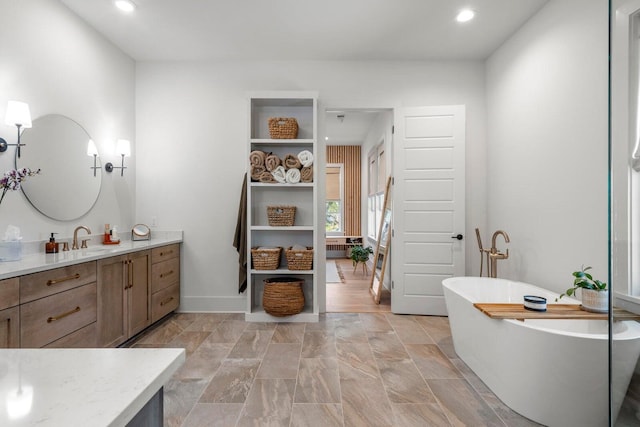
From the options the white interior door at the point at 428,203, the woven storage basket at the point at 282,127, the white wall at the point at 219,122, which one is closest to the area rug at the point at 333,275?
the white interior door at the point at 428,203

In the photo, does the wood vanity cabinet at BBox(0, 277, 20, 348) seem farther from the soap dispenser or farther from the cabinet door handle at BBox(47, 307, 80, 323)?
the soap dispenser

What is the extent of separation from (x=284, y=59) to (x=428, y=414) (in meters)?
3.64

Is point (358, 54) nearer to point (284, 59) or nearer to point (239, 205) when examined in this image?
point (284, 59)

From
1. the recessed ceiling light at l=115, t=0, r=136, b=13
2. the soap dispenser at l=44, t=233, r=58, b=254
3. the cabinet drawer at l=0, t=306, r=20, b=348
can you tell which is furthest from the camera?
the recessed ceiling light at l=115, t=0, r=136, b=13

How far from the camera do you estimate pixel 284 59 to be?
376 cm

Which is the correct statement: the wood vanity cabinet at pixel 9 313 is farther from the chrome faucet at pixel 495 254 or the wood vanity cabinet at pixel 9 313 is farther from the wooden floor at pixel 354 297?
the chrome faucet at pixel 495 254

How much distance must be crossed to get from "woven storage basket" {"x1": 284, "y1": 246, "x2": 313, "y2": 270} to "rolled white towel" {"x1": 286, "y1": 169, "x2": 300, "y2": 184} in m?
0.75

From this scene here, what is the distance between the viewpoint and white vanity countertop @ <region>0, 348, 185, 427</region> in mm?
452

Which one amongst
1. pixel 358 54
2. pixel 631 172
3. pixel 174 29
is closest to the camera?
pixel 631 172

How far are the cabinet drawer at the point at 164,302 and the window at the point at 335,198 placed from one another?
4.97 meters

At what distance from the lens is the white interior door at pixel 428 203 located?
3.68 metres

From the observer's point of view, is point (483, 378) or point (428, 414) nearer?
point (428, 414)

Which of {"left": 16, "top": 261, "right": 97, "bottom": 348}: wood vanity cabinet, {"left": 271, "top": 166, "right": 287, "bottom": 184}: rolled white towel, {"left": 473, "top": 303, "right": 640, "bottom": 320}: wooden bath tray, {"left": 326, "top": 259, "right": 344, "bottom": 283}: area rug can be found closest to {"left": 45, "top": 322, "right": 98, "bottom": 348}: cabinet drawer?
{"left": 16, "top": 261, "right": 97, "bottom": 348}: wood vanity cabinet

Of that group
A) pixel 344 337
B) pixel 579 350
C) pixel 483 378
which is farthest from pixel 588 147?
pixel 344 337
